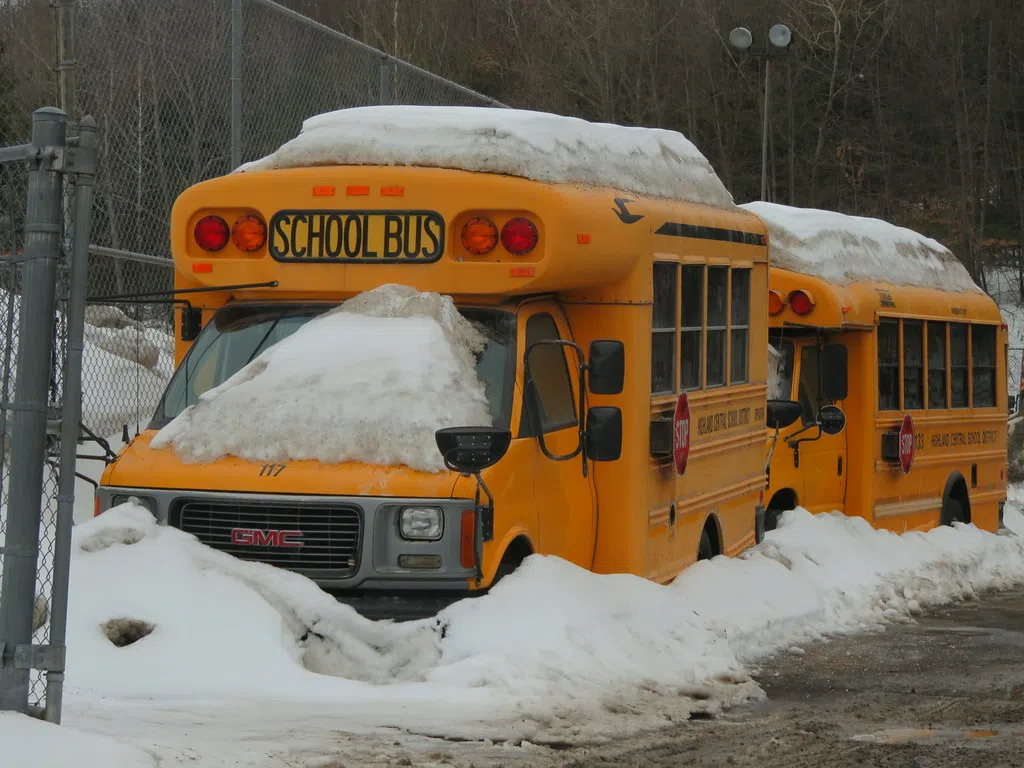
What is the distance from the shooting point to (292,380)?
8359 millimetres

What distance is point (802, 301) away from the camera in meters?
13.9

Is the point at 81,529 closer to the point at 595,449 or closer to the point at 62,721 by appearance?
the point at 62,721

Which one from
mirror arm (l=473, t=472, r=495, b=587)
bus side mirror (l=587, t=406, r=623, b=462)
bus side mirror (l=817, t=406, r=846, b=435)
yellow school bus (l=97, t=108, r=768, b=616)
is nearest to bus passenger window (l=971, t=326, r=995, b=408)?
bus side mirror (l=817, t=406, r=846, b=435)

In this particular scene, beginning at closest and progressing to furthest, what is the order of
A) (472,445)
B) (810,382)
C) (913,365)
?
(472,445), (810,382), (913,365)

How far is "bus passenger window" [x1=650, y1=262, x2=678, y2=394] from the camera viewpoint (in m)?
9.98

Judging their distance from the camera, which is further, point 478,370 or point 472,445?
point 478,370

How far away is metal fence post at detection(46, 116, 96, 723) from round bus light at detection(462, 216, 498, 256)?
10.2 ft

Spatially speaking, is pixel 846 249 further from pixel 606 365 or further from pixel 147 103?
pixel 606 365

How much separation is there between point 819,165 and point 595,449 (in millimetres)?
39736

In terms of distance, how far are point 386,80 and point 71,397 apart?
8.71 meters

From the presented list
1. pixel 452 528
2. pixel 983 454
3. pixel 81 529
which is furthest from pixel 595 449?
pixel 983 454

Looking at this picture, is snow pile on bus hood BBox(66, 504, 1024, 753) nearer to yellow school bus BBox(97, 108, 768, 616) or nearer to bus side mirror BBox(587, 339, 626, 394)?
yellow school bus BBox(97, 108, 768, 616)

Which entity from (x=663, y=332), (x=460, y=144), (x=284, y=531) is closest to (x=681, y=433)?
(x=663, y=332)

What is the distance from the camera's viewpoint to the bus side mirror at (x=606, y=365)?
Result: 8.87 meters
